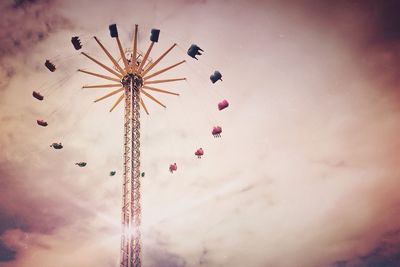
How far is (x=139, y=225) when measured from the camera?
1889 cm

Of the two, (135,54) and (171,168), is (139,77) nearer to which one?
(135,54)

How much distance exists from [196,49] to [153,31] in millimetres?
2626

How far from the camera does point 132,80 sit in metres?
20.5

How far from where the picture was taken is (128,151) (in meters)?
20.1

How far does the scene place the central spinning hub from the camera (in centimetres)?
2050

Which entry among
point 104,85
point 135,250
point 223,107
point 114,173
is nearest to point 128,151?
point 114,173

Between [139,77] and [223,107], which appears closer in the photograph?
[223,107]

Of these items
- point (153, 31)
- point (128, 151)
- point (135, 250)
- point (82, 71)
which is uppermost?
point (82, 71)

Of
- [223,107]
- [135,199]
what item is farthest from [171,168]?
[223,107]

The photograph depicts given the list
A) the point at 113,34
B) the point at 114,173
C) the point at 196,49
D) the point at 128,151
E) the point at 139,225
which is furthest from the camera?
the point at 114,173

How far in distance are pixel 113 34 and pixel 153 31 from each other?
226 cm

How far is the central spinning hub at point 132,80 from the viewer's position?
67.3ft

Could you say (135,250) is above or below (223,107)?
below

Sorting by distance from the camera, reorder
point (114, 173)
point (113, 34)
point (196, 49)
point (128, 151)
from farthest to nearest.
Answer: point (114, 173)
point (128, 151)
point (113, 34)
point (196, 49)
